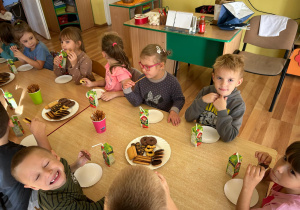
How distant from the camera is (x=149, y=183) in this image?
604 millimetres

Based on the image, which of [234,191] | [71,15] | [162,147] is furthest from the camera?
[71,15]

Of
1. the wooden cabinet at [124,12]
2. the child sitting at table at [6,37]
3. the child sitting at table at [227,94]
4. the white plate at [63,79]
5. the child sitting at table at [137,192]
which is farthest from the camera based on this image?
the wooden cabinet at [124,12]

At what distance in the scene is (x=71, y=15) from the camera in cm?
578

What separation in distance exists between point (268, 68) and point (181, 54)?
1.09 metres

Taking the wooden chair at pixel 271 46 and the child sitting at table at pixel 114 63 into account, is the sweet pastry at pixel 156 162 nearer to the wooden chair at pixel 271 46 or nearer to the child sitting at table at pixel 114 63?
the child sitting at table at pixel 114 63

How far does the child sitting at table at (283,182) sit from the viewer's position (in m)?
0.78

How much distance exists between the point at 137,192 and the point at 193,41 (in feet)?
8.02

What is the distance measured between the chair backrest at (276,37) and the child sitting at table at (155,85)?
1.61 meters

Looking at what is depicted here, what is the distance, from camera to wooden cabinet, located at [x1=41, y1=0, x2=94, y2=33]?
5.38 metres

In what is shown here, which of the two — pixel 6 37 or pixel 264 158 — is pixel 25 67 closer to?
pixel 6 37

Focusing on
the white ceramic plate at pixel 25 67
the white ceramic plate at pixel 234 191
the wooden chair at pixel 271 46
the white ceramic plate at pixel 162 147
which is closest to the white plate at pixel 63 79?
the white ceramic plate at pixel 25 67

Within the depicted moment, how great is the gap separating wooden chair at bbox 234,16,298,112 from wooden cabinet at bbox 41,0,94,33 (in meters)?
4.39

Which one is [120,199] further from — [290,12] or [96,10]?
[96,10]

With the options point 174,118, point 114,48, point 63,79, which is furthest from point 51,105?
point 174,118
